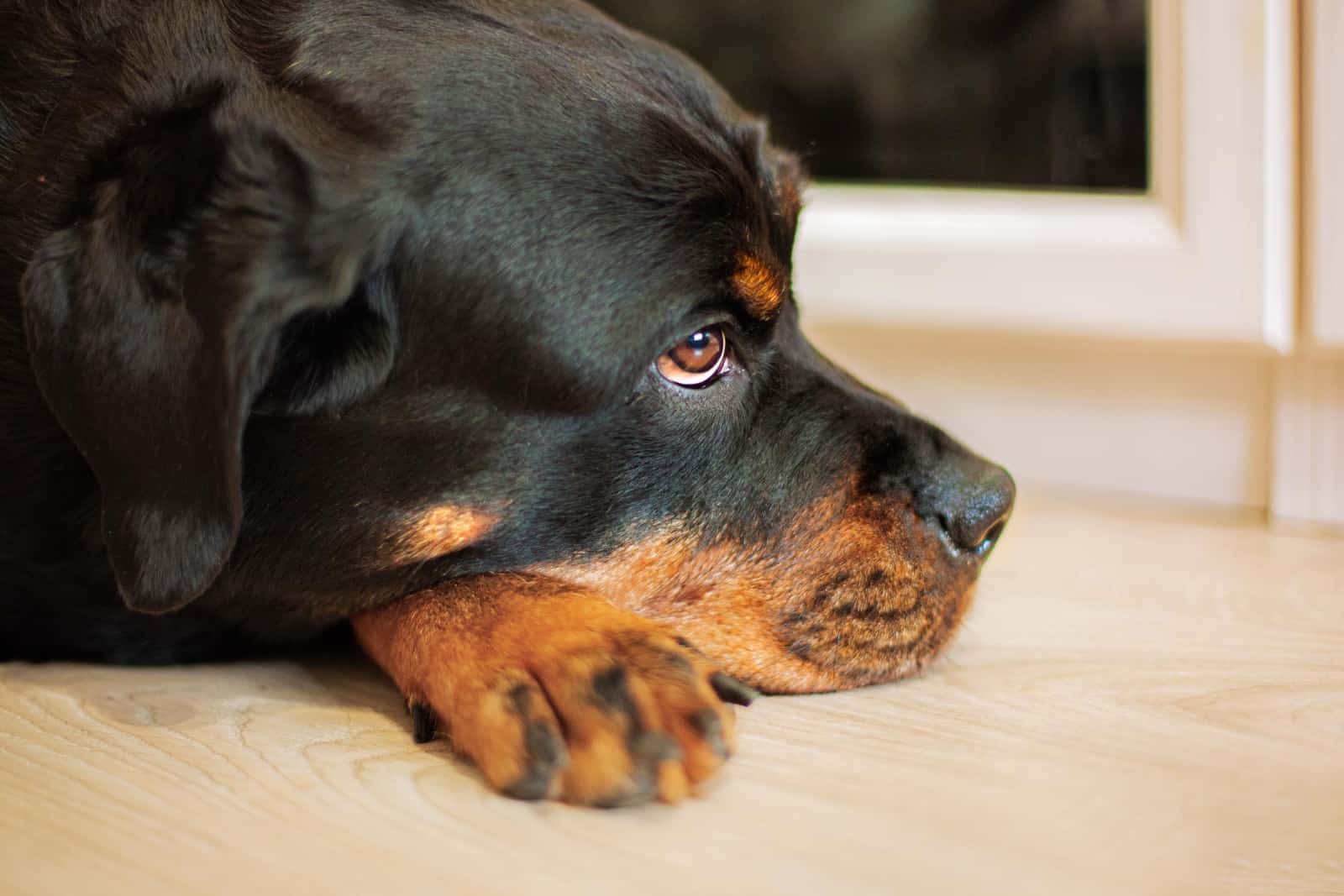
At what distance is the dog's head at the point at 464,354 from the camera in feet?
4.40

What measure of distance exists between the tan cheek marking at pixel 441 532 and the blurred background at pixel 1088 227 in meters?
1.39

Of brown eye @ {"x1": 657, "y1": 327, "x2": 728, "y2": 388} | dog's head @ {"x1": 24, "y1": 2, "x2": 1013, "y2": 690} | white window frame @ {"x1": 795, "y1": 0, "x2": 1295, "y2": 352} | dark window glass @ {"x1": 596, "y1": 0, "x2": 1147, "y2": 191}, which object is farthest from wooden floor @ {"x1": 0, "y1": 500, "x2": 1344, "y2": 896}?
dark window glass @ {"x1": 596, "y1": 0, "x2": 1147, "y2": 191}

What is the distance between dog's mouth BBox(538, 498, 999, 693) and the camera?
61.1 inches

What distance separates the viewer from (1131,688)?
1593 mm

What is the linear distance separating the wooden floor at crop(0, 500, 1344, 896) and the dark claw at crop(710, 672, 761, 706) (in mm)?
43

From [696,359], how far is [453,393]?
11.6 inches

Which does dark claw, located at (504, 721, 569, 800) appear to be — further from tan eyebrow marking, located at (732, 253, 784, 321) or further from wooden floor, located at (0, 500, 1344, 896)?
tan eyebrow marking, located at (732, 253, 784, 321)

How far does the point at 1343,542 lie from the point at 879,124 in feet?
4.25

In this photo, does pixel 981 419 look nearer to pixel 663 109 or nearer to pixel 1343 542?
pixel 1343 542

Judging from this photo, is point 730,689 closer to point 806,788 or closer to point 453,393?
point 806,788

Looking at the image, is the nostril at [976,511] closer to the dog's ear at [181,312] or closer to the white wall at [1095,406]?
the dog's ear at [181,312]

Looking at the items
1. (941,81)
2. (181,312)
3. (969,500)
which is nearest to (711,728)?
(969,500)

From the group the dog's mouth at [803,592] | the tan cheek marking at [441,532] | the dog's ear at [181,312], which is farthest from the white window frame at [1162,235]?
the dog's ear at [181,312]

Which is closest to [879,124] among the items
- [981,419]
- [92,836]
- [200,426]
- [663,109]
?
[981,419]
